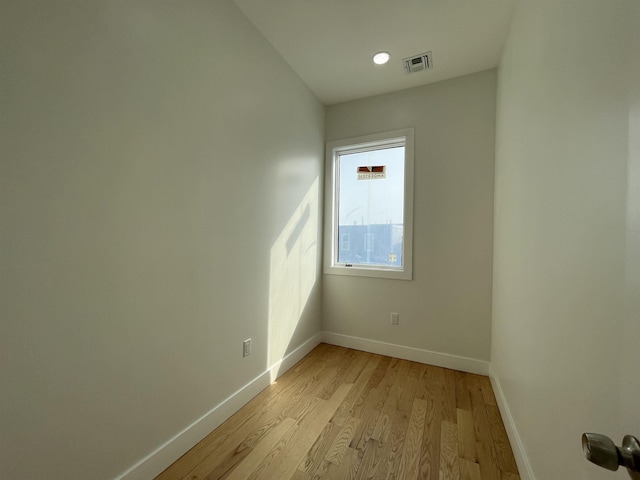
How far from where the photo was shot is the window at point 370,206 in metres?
2.61

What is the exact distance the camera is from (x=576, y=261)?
84 centimetres

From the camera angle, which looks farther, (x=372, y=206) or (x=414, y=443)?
(x=372, y=206)

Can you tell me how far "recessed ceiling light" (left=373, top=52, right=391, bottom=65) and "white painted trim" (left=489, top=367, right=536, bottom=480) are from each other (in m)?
2.67

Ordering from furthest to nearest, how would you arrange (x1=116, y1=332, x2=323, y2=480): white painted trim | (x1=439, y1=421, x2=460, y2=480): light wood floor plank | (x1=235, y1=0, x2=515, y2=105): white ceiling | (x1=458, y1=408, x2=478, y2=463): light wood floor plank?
(x1=235, y1=0, x2=515, y2=105): white ceiling < (x1=458, y1=408, x2=478, y2=463): light wood floor plank < (x1=439, y1=421, x2=460, y2=480): light wood floor plank < (x1=116, y1=332, x2=323, y2=480): white painted trim

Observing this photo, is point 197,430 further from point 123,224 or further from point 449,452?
point 449,452

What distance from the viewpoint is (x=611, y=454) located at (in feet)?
1.33

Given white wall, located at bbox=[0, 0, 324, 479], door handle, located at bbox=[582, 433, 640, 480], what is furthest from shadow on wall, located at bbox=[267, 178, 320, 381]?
door handle, located at bbox=[582, 433, 640, 480]

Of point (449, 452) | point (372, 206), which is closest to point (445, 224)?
point (372, 206)

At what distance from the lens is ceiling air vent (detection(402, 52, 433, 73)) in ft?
7.07

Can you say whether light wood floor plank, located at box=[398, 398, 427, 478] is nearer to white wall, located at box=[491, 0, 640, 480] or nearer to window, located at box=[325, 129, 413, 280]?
white wall, located at box=[491, 0, 640, 480]

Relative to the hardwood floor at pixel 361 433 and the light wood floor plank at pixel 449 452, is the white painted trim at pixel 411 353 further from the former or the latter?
the light wood floor plank at pixel 449 452

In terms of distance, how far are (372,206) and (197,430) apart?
92.5 inches

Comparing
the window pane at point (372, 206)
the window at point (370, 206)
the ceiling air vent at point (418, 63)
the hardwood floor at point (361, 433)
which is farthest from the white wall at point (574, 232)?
the window pane at point (372, 206)

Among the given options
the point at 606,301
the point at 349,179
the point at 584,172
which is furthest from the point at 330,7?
the point at 606,301
